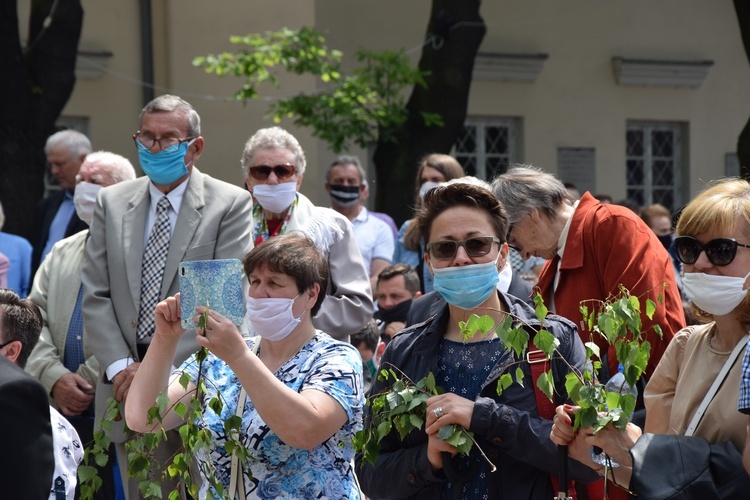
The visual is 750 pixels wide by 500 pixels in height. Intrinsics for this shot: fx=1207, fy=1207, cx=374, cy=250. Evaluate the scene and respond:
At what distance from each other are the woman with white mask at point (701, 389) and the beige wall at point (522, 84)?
33.9 feet

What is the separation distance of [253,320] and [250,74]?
25.7 ft

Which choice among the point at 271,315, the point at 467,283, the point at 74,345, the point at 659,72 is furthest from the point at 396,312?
the point at 659,72

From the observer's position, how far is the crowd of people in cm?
364

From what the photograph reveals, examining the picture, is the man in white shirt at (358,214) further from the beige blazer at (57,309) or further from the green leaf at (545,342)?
the green leaf at (545,342)

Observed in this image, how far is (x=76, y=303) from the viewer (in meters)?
6.24

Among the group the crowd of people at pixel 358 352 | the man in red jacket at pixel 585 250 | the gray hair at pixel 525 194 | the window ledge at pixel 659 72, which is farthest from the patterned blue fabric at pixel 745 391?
the window ledge at pixel 659 72

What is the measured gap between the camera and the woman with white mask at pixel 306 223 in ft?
18.8

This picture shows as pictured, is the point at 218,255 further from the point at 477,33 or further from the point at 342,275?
the point at 477,33

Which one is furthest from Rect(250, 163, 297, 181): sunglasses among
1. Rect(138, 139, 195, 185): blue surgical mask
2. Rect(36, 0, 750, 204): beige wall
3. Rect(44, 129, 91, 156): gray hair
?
Rect(36, 0, 750, 204): beige wall

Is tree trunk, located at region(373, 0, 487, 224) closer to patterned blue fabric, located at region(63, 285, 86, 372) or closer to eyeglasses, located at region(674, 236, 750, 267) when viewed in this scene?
patterned blue fabric, located at region(63, 285, 86, 372)

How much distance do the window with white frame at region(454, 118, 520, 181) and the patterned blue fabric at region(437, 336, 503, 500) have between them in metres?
12.6

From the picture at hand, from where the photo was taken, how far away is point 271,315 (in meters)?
4.15

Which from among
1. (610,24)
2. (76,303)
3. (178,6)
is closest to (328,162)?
(178,6)

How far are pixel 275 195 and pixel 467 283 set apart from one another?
87.5 inches
